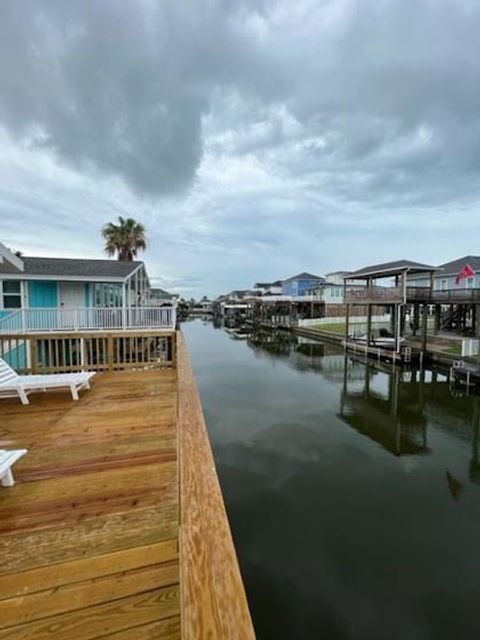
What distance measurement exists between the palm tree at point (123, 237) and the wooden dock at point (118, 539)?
26764mm

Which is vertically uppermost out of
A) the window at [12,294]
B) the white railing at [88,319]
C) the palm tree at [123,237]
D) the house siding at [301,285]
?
the palm tree at [123,237]

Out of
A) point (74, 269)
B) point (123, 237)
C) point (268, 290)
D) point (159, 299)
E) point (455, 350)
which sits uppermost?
point (123, 237)

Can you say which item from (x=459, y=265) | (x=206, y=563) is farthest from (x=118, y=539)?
(x=459, y=265)

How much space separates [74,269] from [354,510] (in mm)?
13310

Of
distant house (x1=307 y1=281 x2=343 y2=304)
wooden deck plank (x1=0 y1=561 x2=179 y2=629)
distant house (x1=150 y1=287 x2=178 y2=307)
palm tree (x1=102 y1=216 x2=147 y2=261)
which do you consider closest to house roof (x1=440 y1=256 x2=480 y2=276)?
distant house (x1=307 y1=281 x2=343 y2=304)

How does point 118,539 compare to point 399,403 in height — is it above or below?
above

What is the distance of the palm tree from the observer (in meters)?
28.0

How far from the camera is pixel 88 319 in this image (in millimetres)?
11305

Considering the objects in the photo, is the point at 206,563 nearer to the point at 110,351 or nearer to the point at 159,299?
the point at 110,351

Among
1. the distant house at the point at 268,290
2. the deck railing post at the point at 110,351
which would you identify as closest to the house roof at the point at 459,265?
the deck railing post at the point at 110,351

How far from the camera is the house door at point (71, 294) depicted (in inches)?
530

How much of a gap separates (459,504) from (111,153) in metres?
16.3

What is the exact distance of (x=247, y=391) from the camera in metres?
13.3

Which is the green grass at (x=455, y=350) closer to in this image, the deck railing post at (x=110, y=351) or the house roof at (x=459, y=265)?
the house roof at (x=459, y=265)
